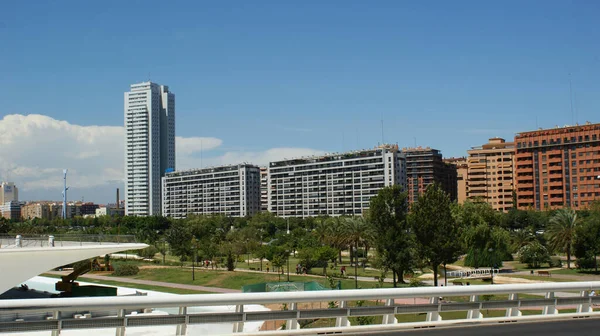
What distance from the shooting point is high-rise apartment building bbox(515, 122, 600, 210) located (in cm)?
13388

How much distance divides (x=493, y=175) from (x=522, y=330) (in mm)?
172234

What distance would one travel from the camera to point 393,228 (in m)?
49.8

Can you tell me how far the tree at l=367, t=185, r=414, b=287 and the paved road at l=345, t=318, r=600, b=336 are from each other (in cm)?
3521

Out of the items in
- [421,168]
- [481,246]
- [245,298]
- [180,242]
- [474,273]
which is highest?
[421,168]

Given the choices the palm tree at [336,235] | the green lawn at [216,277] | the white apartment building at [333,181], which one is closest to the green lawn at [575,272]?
the green lawn at [216,277]

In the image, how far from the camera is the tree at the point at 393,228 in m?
49.0

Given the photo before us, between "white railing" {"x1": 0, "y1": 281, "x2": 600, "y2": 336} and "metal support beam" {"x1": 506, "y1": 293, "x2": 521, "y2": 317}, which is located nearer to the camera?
"white railing" {"x1": 0, "y1": 281, "x2": 600, "y2": 336}

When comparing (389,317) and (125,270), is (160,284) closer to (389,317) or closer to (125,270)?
(125,270)

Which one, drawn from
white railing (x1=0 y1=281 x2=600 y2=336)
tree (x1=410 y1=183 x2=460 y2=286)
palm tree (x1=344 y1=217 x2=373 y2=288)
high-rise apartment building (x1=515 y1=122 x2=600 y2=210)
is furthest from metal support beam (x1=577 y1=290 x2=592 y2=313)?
high-rise apartment building (x1=515 y1=122 x2=600 y2=210)

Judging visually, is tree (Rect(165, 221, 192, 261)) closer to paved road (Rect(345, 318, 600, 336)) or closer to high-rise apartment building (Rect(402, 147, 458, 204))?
paved road (Rect(345, 318, 600, 336))

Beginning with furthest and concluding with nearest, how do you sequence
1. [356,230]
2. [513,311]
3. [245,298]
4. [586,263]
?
[356,230] → [586,263] → [513,311] → [245,298]

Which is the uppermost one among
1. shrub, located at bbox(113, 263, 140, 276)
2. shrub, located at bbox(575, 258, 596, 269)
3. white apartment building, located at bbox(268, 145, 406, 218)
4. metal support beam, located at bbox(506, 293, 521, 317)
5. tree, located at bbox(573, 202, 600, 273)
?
white apartment building, located at bbox(268, 145, 406, 218)

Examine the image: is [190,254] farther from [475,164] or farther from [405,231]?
[475,164]

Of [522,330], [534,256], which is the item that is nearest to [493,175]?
[534,256]
